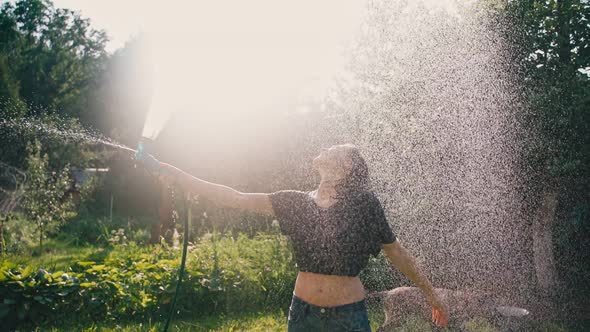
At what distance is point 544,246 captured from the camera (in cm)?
621

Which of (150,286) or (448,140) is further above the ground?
(448,140)

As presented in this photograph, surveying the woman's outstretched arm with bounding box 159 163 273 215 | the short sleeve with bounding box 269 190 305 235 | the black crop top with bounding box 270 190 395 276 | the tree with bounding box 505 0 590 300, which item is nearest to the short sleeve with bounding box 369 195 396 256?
the black crop top with bounding box 270 190 395 276

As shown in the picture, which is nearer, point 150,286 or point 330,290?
point 330,290

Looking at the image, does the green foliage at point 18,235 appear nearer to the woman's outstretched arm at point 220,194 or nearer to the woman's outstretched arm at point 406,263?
the woman's outstretched arm at point 220,194

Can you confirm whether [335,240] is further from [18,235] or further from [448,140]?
[18,235]

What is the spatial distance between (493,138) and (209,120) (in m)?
9.53

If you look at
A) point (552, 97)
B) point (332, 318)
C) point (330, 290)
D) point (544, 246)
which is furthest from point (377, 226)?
point (544, 246)

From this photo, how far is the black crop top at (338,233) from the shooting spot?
6.31 ft

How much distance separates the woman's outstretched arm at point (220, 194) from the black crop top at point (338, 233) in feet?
0.64

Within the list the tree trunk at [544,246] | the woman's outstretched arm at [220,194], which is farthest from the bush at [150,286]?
the tree trunk at [544,246]

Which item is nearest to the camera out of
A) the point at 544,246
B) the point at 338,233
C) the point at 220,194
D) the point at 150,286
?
the point at 338,233

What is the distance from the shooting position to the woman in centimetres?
195

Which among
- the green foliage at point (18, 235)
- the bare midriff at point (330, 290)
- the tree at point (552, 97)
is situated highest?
the tree at point (552, 97)

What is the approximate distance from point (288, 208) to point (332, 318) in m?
0.54
